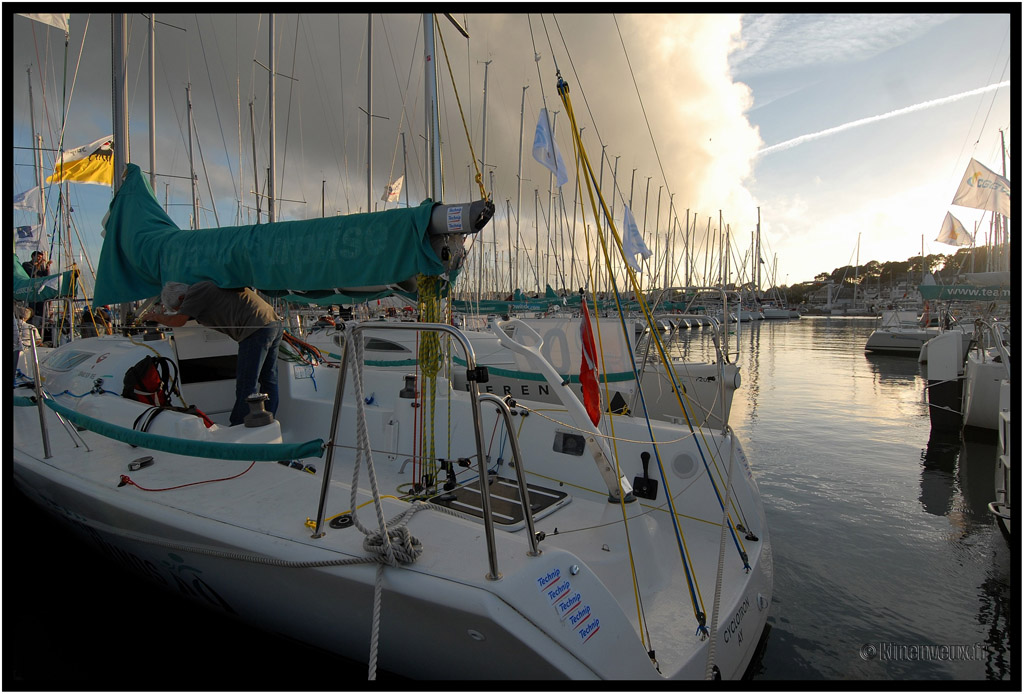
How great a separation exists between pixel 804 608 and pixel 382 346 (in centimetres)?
984

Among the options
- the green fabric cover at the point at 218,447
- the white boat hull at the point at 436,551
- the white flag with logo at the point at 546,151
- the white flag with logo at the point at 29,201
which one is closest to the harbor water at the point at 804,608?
the white boat hull at the point at 436,551

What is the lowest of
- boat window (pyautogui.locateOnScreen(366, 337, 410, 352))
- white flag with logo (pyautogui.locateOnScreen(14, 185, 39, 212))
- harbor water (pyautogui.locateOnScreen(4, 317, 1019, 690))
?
harbor water (pyautogui.locateOnScreen(4, 317, 1019, 690))

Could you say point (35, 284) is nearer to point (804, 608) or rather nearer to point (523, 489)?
point (523, 489)

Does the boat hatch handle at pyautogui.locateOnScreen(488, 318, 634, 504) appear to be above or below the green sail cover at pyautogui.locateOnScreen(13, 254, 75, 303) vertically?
below

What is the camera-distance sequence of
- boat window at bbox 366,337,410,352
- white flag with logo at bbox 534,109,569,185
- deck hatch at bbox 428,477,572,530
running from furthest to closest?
boat window at bbox 366,337,410,352
white flag with logo at bbox 534,109,569,185
deck hatch at bbox 428,477,572,530

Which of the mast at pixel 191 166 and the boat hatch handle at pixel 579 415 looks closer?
the boat hatch handle at pixel 579 415

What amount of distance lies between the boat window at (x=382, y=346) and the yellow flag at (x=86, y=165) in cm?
547

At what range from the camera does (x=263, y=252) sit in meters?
3.65

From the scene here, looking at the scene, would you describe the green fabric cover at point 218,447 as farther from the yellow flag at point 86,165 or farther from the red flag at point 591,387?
the yellow flag at point 86,165

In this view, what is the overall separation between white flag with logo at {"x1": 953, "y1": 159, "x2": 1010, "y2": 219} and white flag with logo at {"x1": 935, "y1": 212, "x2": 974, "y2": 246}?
6.11 metres

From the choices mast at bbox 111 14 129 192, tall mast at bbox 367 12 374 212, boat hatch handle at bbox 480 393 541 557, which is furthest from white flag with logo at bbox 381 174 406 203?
boat hatch handle at bbox 480 393 541 557

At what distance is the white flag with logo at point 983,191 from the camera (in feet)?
39.5

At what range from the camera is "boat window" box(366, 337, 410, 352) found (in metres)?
11.8

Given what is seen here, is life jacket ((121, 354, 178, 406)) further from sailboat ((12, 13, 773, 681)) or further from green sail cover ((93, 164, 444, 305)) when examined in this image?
green sail cover ((93, 164, 444, 305))
